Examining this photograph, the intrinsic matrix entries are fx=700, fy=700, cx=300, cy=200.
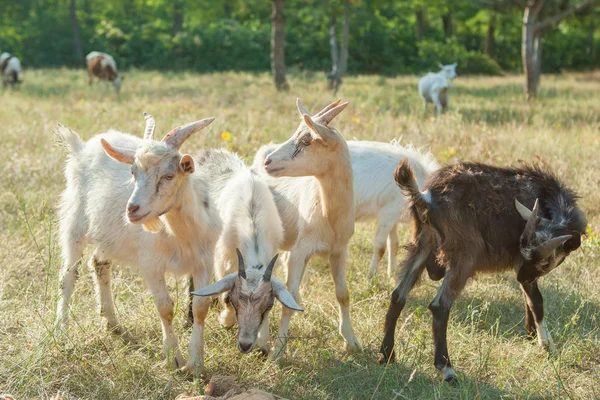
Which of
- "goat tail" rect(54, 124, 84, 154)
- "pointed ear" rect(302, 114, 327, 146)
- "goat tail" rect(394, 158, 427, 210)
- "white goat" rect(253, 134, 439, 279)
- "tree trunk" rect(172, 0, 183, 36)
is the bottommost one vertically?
"white goat" rect(253, 134, 439, 279)

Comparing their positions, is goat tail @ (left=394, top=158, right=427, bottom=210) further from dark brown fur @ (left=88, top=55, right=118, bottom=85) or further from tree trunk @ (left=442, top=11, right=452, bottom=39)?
tree trunk @ (left=442, top=11, right=452, bottom=39)

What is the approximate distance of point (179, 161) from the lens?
4.35 m

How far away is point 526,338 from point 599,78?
24.7 metres

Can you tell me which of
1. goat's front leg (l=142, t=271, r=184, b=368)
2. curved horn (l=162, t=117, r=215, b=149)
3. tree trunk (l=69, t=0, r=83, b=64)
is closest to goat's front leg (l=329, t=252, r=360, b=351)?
goat's front leg (l=142, t=271, r=184, b=368)

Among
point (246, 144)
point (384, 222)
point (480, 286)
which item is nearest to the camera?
point (480, 286)

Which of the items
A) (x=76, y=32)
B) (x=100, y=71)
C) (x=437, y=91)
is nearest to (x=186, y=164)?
(x=437, y=91)

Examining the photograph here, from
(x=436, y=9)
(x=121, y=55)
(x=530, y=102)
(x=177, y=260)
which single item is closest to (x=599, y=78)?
(x=436, y=9)

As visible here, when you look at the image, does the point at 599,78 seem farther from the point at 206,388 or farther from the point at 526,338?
the point at 206,388

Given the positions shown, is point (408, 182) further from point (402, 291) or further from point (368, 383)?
point (368, 383)

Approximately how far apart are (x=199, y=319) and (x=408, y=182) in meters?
1.66

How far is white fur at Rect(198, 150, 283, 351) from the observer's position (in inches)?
184

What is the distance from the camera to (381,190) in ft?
22.1

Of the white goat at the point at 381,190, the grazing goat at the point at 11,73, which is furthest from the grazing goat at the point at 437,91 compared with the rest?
the grazing goat at the point at 11,73

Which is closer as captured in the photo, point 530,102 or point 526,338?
point 526,338
